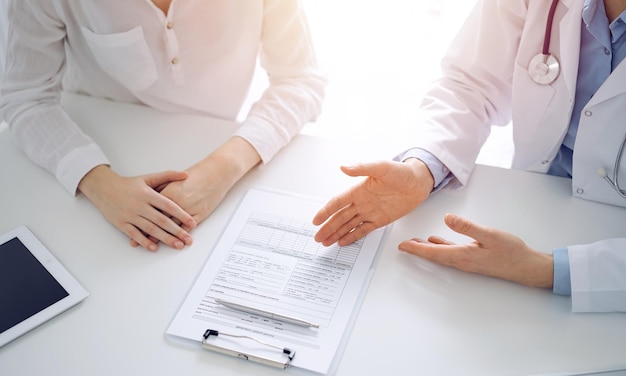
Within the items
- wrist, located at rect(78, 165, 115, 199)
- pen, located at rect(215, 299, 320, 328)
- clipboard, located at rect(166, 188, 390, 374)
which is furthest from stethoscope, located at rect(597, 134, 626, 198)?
wrist, located at rect(78, 165, 115, 199)

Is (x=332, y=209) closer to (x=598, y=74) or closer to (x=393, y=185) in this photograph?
(x=393, y=185)

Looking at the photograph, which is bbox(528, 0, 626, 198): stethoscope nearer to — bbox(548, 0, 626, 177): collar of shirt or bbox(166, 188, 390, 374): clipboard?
bbox(548, 0, 626, 177): collar of shirt

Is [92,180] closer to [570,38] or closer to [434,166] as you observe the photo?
[434,166]

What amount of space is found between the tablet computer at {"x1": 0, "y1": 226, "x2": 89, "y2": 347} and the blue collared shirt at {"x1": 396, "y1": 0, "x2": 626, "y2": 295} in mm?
645

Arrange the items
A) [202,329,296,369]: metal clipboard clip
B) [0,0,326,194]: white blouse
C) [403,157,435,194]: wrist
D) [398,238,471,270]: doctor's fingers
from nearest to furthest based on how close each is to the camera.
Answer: [202,329,296,369]: metal clipboard clip < [398,238,471,270]: doctor's fingers < [403,157,435,194]: wrist < [0,0,326,194]: white blouse

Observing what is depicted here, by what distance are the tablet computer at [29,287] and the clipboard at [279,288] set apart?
20 centimetres

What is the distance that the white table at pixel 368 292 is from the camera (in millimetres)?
839

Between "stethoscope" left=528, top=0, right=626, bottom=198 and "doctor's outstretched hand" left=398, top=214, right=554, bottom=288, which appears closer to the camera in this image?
"doctor's outstretched hand" left=398, top=214, right=554, bottom=288

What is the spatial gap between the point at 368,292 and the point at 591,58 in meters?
0.61

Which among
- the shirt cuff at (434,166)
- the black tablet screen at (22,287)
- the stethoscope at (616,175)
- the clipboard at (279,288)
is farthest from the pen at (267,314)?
the stethoscope at (616,175)

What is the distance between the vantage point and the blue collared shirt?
1020mm

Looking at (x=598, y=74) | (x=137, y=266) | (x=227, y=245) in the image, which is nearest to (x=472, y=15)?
(x=598, y=74)

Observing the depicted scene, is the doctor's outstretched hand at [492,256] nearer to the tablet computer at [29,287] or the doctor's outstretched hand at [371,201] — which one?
the doctor's outstretched hand at [371,201]

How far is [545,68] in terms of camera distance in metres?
1.09
